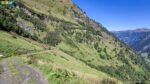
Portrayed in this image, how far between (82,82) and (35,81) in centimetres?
435

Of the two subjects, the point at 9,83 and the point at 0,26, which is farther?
the point at 0,26

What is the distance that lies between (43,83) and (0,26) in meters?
166

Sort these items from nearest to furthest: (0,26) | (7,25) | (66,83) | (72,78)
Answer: (66,83) < (72,78) < (0,26) < (7,25)

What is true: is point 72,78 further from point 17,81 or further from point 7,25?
point 7,25

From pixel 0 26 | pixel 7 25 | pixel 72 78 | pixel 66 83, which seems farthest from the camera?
pixel 7 25

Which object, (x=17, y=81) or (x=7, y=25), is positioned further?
(x=7, y=25)

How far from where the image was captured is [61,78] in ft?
84.5

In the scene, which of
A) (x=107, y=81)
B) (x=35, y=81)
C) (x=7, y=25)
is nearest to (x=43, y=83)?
(x=35, y=81)

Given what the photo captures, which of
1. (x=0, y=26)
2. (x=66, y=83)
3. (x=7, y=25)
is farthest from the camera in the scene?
(x=7, y=25)

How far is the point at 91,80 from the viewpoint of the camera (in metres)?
25.8

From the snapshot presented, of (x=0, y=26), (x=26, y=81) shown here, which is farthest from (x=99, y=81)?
(x=0, y=26)

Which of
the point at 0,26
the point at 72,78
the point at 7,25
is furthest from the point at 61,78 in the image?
the point at 7,25

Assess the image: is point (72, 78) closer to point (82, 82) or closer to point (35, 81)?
point (82, 82)

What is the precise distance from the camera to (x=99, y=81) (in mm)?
25000
